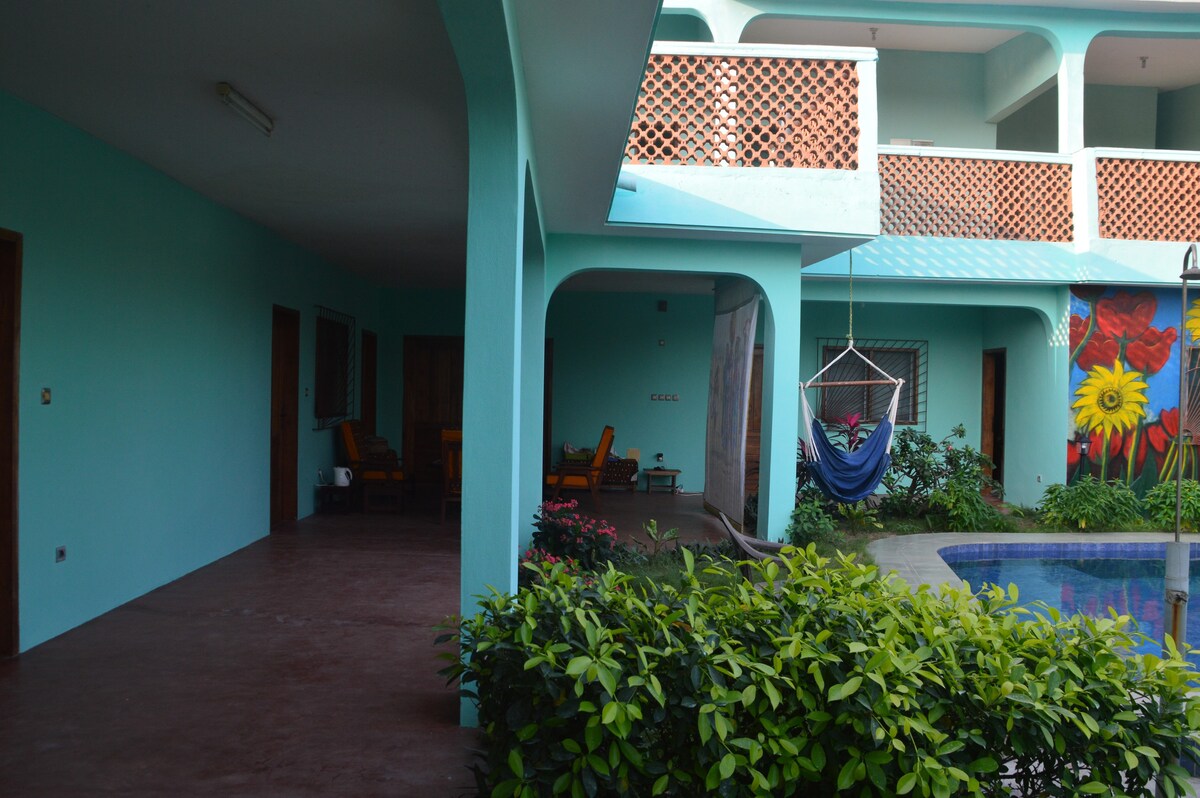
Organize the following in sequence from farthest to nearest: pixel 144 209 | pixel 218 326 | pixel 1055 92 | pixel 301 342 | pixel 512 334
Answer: pixel 1055 92 → pixel 301 342 → pixel 218 326 → pixel 144 209 → pixel 512 334

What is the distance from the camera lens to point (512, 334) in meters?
3.58

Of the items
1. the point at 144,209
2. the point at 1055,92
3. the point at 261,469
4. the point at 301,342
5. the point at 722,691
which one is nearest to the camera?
the point at 722,691

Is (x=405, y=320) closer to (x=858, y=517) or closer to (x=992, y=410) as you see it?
(x=858, y=517)

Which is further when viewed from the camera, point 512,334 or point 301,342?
point 301,342

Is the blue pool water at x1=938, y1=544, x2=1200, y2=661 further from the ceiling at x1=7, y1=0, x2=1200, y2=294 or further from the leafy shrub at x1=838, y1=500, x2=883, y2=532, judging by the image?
→ the ceiling at x1=7, y1=0, x2=1200, y2=294

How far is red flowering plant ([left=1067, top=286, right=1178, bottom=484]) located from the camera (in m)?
10.0

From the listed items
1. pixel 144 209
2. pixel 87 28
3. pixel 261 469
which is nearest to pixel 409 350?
pixel 261 469

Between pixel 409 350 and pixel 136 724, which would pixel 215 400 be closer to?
pixel 136 724

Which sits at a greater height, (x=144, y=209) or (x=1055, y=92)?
(x=1055, y=92)

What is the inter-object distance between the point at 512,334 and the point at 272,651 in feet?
7.36

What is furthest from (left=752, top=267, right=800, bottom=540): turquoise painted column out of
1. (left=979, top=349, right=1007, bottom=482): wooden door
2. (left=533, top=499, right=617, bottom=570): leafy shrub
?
(left=979, top=349, right=1007, bottom=482): wooden door

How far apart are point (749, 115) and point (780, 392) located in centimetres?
227

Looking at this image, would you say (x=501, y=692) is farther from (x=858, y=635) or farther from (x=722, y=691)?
(x=858, y=635)

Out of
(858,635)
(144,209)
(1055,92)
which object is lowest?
(858,635)
